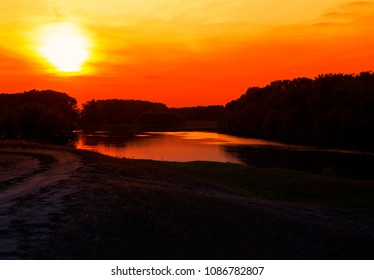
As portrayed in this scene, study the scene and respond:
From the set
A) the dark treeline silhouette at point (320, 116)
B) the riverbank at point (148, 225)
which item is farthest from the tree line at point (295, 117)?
the riverbank at point (148, 225)

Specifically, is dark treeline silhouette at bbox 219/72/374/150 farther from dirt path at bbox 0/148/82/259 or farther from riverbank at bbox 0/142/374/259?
dirt path at bbox 0/148/82/259

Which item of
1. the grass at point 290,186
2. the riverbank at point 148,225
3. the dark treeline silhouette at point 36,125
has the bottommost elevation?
the grass at point 290,186

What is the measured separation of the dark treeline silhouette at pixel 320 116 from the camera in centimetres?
9969

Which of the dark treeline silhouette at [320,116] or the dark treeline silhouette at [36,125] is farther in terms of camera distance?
the dark treeline silhouette at [320,116]

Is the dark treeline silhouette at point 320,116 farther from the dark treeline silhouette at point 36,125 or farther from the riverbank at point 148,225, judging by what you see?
the riverbank at point 148,225

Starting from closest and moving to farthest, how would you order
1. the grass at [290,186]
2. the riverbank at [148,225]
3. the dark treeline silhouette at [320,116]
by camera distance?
the riverbank at [148,225] < the grass at [290,186] < the dark treeline silhouette at [320,116]

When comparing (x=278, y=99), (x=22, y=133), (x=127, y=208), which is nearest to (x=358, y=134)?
(x=278, y=99)

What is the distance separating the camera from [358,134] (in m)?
99.3

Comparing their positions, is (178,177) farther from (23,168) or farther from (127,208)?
(127,208)

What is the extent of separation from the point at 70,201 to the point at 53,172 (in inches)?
361

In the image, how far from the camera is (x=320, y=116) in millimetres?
108438

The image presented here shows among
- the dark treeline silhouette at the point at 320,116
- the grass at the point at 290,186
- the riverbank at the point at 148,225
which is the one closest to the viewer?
the riverbank at the point at 148,225

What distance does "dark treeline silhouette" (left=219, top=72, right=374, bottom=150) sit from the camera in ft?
327

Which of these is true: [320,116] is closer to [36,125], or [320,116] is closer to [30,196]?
[36,125]
